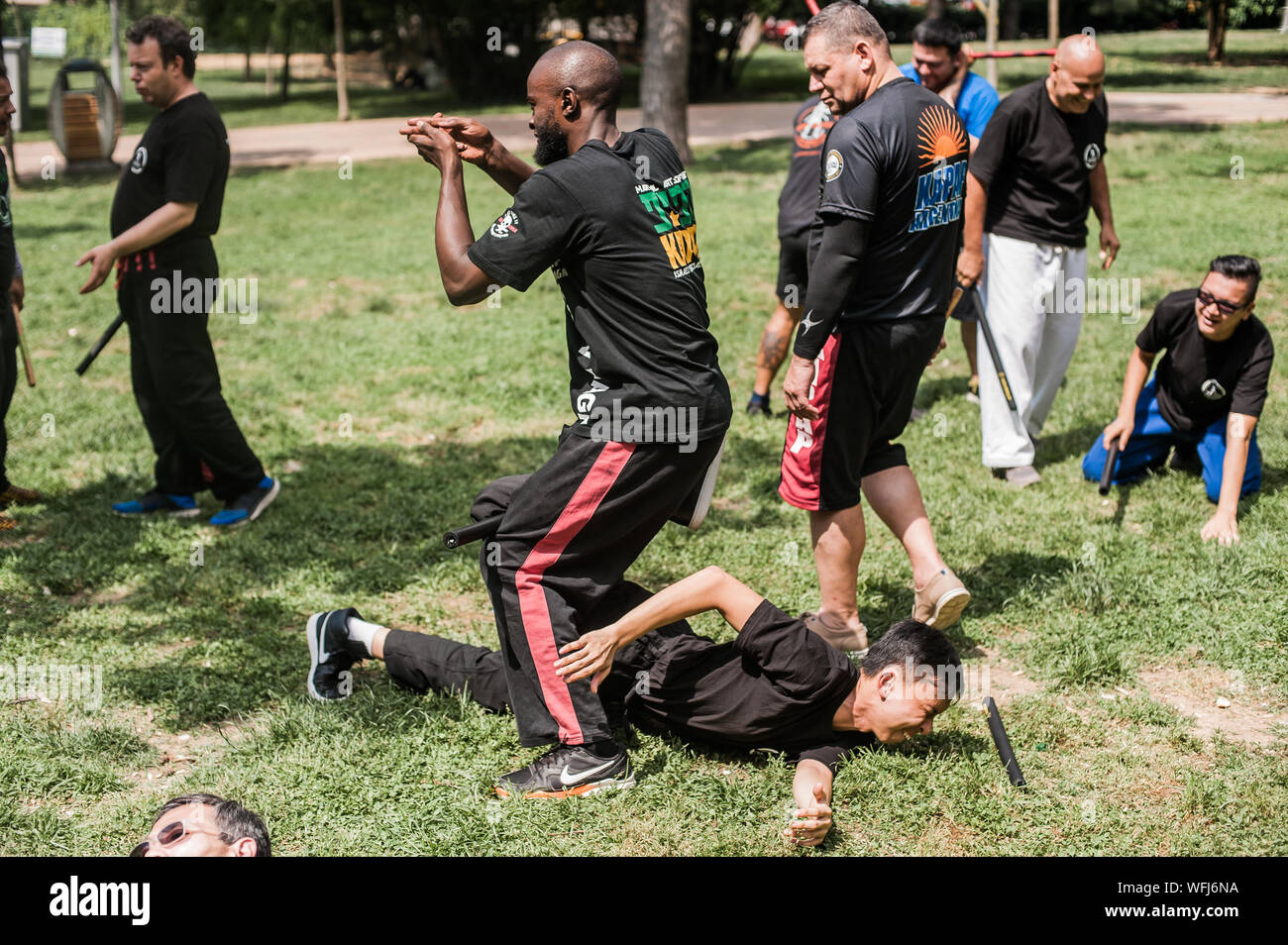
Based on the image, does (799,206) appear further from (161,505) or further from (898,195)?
(161,505)

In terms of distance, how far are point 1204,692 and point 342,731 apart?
291 centimetres

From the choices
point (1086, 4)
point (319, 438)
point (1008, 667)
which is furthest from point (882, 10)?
point (1008, 667)

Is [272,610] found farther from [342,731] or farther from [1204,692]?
[1204,692]

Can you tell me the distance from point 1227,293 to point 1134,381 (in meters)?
0.59

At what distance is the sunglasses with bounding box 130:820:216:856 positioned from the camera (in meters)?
2.61

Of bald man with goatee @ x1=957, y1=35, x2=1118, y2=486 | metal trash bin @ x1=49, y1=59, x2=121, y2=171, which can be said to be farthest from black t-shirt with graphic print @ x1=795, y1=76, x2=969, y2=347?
metal trash bin @ x1=49, y1=59, x2=121, y2=171

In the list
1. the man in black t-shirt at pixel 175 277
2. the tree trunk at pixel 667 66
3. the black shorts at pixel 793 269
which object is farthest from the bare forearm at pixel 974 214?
the tree trunk at pixel 667 66

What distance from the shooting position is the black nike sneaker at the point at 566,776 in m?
3.66

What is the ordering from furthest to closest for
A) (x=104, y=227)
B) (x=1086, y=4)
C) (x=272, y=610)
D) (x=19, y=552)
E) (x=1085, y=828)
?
1. (x=1086, y=4)
2. (x=104, y=227)
3. (x=19, y=552)
4. (x=272, y=610)
5. (x=1085, y=828)

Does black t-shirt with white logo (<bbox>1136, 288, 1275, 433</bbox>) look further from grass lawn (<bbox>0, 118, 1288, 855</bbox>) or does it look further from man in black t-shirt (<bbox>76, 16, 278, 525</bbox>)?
man in black t-shirt (<bbox>76, 16, 278, 525</bbox>)

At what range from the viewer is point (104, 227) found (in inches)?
524

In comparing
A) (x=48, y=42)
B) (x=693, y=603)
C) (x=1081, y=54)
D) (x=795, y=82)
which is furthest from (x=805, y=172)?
(x=48, y=42)

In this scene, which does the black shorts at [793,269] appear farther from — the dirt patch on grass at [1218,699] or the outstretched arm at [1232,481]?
the dirt patch on grass at [1218,699]

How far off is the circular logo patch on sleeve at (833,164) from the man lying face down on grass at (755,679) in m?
1.38
